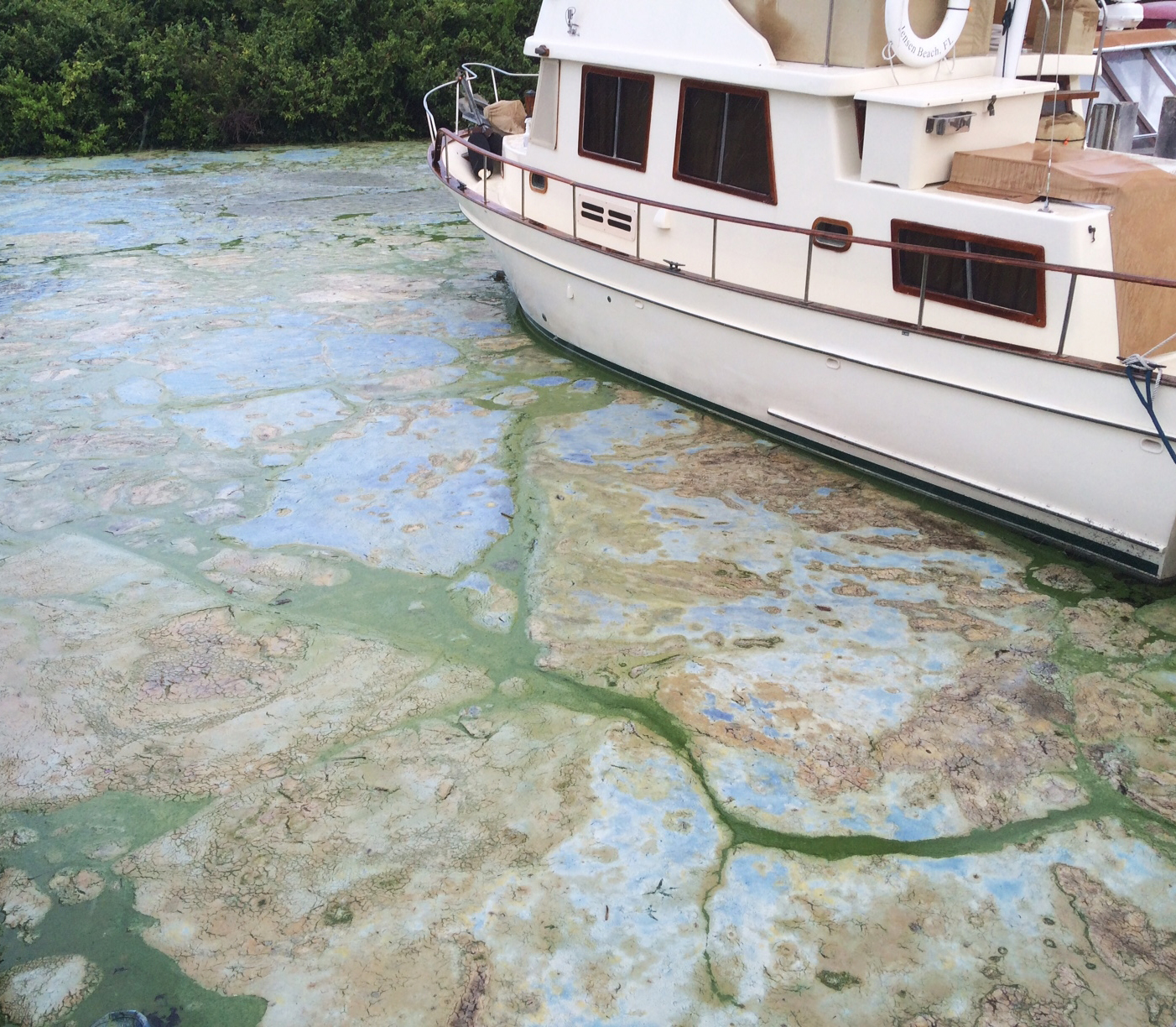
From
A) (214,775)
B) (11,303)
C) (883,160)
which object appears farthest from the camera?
(11,303)

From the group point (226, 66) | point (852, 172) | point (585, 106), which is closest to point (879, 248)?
→ point (852, 172)

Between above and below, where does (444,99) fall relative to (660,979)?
above

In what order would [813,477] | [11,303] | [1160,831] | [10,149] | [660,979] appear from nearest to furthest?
1. [660,979]
2. [1160,831]
3. [813,477]
4. [11,303]
5. [10,149]

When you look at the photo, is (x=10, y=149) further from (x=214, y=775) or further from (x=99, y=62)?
(x=214, y=775)

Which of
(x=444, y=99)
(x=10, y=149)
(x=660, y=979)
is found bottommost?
(x=660, y=979)

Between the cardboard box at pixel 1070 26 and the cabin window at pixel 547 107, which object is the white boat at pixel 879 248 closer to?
the cabin window at pixel 547 107

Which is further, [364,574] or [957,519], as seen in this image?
[957,519]

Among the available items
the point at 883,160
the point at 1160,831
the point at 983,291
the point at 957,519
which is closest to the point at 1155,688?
the point at 1160,831
